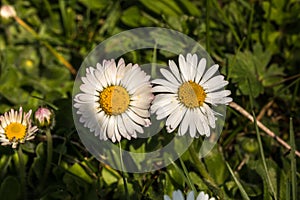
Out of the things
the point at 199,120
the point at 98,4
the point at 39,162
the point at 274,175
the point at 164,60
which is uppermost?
the point at 98,4

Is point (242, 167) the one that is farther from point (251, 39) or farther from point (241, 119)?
point (251, 39)

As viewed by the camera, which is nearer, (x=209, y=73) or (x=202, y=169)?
(x=209, y=73)

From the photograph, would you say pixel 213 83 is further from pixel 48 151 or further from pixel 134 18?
pixel 134 18

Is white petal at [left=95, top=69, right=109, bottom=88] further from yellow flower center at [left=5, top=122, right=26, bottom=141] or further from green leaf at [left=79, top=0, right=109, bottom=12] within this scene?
green leaf at [left=79, top=0, right=109, bottom=12]

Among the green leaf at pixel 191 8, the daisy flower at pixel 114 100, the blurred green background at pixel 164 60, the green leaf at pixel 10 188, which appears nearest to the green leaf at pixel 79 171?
the blurred green background at pixel 164 60

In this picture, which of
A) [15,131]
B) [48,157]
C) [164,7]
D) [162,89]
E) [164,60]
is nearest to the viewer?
[162,89]

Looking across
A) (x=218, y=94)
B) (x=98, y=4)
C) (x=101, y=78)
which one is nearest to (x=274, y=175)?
(x=218, y=94)
